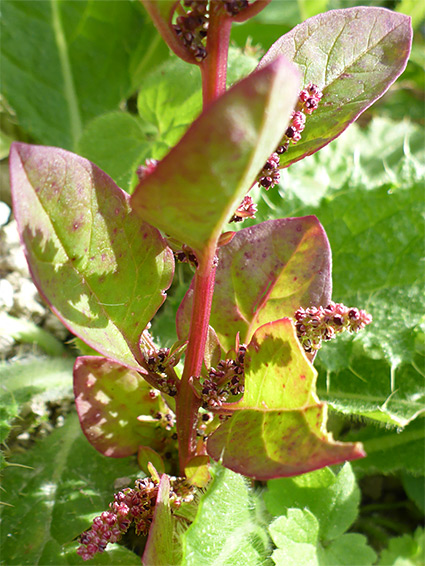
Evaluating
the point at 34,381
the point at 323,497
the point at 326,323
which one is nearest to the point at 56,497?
the point at 34,381

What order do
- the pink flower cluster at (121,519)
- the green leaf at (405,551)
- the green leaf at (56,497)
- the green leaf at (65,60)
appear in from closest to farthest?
the pink flower cluster at (121,519), the green leaf at (56,497), the green leaf at (405,551), the green leaf at (65,60)

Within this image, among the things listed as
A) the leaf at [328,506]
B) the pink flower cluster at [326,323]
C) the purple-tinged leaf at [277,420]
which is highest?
the pink flower cluster at [326,323]

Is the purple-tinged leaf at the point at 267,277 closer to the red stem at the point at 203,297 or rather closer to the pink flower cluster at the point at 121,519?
the red stem at the point at 203,297

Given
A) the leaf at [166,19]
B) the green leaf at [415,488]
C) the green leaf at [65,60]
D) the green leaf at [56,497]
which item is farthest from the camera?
the green leaf at [65,60]

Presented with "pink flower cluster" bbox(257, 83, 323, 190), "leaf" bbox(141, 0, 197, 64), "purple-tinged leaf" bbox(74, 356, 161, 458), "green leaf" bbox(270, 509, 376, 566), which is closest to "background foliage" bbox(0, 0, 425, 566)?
"green leaf" bbox(270, 509, 376, 566)

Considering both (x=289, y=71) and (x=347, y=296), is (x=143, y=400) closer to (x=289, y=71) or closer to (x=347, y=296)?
(x=347, y=296)

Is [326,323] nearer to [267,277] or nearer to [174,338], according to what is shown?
[267,277]

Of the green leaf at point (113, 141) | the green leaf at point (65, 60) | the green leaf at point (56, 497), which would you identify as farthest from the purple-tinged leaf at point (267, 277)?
the green leaf at point (65, 60)

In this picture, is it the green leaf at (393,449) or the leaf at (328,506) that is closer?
the leaf at (328,506)
